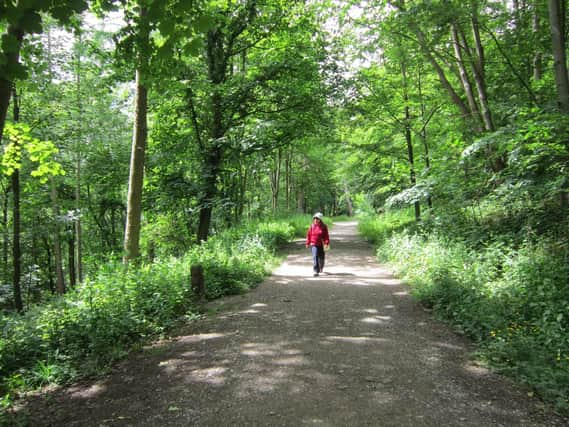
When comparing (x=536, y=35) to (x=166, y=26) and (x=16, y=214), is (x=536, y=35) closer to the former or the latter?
(x=166, y=26)

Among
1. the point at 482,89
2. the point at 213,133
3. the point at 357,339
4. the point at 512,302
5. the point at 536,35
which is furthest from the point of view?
the point at 213,133

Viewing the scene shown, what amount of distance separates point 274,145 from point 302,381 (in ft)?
38.0

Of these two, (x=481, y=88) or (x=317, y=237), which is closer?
(x=481, y=88)

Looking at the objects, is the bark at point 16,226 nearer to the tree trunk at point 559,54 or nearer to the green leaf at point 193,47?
the green leaf at point 193,47

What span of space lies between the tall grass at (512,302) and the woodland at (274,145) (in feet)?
0.11

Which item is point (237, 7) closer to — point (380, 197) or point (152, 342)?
point (152, 342)

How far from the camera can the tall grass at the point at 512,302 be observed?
405 centimetres

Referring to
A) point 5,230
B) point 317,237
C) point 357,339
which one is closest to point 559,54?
point 357,339

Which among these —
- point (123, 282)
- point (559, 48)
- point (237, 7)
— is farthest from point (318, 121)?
point (123, 282)

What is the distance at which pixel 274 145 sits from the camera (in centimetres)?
1459

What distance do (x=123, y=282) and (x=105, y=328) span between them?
114 centimetres

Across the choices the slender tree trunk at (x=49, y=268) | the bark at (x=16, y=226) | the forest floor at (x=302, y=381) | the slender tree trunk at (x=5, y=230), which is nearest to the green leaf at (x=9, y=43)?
the forest floor at (x=302, y=381)

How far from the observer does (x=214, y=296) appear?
8.36 metres

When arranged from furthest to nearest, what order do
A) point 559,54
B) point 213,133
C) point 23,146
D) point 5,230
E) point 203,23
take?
point 5,230 → point 213,133 → point 23,146 → point 559,54 → point 203,23
